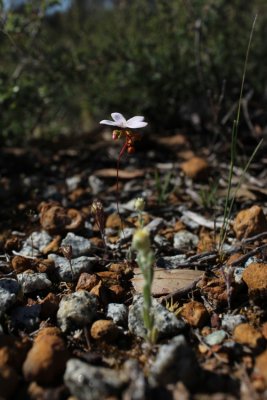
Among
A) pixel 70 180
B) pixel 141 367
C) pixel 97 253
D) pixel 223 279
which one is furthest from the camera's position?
pixel 70 180

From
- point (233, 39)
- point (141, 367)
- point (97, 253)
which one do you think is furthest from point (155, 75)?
point (141, 367)

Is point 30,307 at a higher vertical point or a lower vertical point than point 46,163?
higher

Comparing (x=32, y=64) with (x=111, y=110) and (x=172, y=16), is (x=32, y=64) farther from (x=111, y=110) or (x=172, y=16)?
(x=172, y=16)

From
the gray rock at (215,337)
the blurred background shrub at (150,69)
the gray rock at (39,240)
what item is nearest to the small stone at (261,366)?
the gray rock at (215,337)

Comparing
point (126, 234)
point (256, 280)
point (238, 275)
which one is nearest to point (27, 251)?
point (126, 234)

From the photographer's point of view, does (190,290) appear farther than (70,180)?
No

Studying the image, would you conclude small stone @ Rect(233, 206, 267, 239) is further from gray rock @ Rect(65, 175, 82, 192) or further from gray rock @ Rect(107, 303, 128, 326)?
gray rock @ Rect(65, 175, 82, 192)

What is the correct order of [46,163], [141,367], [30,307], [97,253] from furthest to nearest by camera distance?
[46,163]
[97,253]
[30,307]
[141,367]

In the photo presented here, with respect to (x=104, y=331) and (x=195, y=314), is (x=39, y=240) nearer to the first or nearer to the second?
(x=104, y=331)
